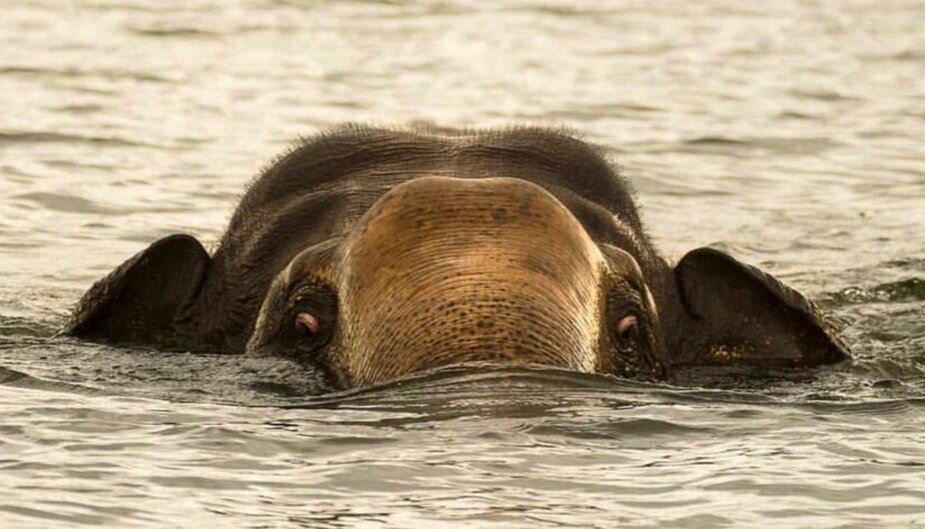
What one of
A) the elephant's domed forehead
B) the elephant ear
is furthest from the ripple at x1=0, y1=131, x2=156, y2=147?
the elephant's domed forehead

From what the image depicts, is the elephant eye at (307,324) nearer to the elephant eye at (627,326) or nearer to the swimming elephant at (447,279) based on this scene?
the swimming elephant at (447,279)

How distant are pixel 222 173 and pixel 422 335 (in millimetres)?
8433

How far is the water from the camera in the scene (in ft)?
23.2

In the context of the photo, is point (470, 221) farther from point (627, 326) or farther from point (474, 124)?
point (474, 124)

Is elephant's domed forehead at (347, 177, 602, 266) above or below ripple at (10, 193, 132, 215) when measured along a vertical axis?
below

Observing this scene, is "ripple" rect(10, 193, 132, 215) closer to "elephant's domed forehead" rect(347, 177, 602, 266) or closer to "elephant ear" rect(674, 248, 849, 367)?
"elephant ear" rect(674, 248, 849, 367)

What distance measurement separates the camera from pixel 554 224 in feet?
26.3

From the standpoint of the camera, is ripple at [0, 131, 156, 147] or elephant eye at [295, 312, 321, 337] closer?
elephant eye at [295, 312, 321, 337]

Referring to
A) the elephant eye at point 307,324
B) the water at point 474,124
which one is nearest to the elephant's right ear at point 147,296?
the water at point 474,124

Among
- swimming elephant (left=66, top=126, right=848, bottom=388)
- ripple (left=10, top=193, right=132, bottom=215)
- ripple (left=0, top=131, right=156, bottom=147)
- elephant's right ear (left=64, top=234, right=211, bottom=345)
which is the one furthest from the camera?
ripple (left=0, top=131, right=156, bottom=147)

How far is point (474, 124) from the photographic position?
17438 millimetres

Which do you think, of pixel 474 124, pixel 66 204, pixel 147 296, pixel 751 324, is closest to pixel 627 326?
pixel 751 324

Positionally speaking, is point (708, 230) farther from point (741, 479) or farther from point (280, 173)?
point (741, 479)

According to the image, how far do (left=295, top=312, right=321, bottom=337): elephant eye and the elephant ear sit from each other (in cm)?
167
